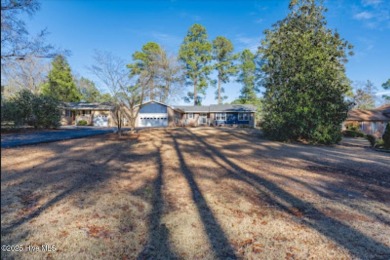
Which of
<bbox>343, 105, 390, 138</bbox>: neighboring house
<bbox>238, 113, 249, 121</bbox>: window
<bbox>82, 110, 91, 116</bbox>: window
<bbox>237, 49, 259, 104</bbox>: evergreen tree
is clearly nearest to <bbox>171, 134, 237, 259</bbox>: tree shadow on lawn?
<bbox>238, 113, 249, 121</bbox>: window

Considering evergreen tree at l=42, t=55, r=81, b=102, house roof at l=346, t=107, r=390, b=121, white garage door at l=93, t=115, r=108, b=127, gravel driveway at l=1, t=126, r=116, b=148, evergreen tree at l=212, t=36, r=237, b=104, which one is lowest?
gravel driveway at l=1, t=126, r=116, b=148

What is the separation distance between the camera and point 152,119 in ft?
112

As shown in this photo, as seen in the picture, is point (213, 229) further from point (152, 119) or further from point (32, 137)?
point (152, 119)

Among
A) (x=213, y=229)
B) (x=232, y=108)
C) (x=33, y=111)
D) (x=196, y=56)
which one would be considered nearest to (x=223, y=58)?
(x=196, y=56)

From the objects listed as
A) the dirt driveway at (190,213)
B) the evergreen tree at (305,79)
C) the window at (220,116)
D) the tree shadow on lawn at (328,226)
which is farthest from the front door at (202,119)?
the tree shadow on lawn at (328,226)

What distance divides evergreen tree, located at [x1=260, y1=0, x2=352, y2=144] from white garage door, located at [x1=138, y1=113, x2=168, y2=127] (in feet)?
61.1

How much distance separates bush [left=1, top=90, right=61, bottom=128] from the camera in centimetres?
1666

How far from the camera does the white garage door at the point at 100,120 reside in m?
33.3

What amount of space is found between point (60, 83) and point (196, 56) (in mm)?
25427

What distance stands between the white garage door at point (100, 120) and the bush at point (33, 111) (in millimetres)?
12964

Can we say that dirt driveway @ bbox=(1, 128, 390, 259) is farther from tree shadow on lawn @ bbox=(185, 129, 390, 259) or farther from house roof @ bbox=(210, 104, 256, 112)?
house roof @ bbox=(210, 104, 256, 112)

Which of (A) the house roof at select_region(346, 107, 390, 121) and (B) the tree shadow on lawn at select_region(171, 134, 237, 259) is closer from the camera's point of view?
(B) the tree shadow on lawn at select_region(171, 134, 237, 259)

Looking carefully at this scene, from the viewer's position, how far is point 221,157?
30.2 ft

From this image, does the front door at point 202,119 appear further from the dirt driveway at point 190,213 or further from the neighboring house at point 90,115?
the dirt driveway at point 190,213
